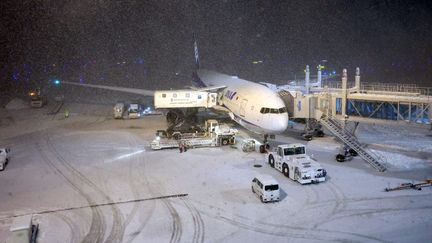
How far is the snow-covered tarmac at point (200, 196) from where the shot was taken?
17.9 meters

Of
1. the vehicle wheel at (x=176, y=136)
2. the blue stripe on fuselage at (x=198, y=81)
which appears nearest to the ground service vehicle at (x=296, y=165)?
the vehicle wheel at (x=176, y=136)

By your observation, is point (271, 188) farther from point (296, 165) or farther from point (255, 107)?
point (255, 107)

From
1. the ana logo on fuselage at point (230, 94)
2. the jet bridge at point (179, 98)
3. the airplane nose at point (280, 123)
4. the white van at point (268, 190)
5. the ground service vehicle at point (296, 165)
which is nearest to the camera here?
the white van at point (268, 190)

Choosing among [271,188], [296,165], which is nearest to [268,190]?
[271,188]

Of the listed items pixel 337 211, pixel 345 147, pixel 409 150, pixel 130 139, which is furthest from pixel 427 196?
pixel 130 139

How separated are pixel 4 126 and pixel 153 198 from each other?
36603 millimetres

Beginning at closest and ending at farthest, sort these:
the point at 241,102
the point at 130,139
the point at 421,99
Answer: the point at 421,99 < the point at 241,102 < the point at 130,139

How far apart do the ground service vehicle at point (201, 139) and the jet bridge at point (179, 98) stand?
3.44 meters

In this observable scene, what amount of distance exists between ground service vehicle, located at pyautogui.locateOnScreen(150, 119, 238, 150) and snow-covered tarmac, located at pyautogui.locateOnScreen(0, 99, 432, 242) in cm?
92

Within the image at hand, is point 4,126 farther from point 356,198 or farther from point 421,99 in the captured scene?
point 421,99

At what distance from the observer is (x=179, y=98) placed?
39.3 metres

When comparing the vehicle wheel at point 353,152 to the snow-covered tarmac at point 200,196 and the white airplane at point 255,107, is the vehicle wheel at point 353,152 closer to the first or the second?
the snow-covered tarmac at point 200,196

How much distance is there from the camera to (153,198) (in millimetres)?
22484

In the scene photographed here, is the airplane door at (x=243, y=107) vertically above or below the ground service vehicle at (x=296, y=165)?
above
